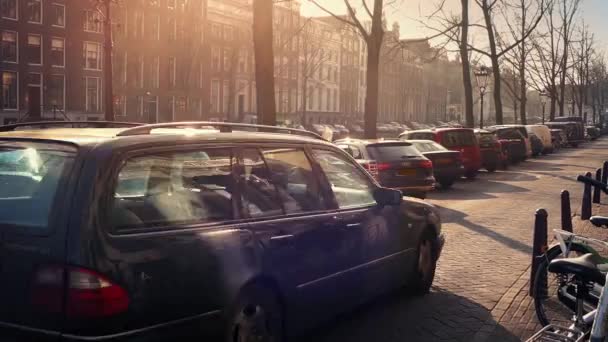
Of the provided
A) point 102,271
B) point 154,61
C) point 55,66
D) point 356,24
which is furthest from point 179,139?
point 154,61

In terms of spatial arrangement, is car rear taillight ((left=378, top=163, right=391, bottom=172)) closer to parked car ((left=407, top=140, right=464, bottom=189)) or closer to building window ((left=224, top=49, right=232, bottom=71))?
parked car ((left=407, top=140, right=464, bottom=189))

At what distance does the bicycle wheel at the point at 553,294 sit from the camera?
4.72m

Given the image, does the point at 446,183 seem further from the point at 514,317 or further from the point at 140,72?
the point at 140,72

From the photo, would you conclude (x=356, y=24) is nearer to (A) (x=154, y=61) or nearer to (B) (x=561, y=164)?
(B) (x=561, y=164)

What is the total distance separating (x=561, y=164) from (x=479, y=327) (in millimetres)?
25925

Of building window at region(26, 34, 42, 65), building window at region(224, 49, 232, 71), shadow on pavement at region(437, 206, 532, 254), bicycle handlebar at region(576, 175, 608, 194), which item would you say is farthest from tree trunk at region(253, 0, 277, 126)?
building window at region(224, 49, 232, 71)

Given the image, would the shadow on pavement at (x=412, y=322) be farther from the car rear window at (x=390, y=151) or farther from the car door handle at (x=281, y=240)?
the car rear window at (x=390, y=151)

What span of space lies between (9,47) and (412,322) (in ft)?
150

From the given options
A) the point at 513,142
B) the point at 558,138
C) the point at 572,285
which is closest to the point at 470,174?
the point at 513,142

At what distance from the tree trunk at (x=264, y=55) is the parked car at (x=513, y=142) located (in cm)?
1547

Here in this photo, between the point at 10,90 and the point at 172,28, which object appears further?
the point at 172,28

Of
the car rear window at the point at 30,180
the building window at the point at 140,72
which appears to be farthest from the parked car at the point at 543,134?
the car rear window at the point at 30,180

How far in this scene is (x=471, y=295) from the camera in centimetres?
679

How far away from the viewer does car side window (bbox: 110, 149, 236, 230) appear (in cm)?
351
